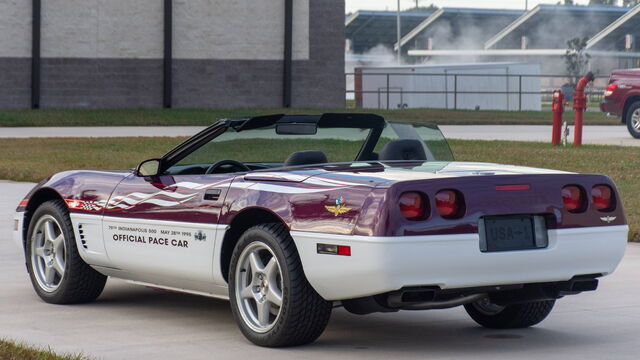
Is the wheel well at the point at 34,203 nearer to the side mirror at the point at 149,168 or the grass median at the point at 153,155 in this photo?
the side mirror at the point at 149,168

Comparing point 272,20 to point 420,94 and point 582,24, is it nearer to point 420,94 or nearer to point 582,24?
point 420,94

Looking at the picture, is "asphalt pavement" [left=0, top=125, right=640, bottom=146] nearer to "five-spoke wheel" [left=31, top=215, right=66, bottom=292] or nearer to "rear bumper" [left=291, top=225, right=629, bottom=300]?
"five-spoke wheel" [left=31, top=215, right=66, bottom=292]

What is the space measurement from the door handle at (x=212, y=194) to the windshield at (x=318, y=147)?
1.33ft

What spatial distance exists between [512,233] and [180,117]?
3298 centimetres

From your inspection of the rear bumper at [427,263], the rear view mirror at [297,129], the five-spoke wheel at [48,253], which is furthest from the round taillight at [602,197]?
the five-spoke wheel at [48,253]

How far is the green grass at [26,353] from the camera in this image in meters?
6.23

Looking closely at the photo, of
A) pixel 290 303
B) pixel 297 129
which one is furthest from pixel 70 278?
pixel 290 303

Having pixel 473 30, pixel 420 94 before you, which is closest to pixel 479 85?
pixel 420 94

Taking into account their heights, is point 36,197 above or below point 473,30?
below

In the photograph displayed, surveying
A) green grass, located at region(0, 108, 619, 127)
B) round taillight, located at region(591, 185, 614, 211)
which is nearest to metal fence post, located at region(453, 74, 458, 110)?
green grass, located at region(0, 108, 619, 127)

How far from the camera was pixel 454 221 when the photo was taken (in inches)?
250

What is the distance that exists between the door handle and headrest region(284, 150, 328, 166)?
468mm

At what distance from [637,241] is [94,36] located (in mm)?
32947

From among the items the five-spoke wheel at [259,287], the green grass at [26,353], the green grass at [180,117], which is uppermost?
the green grass at [180,117]
